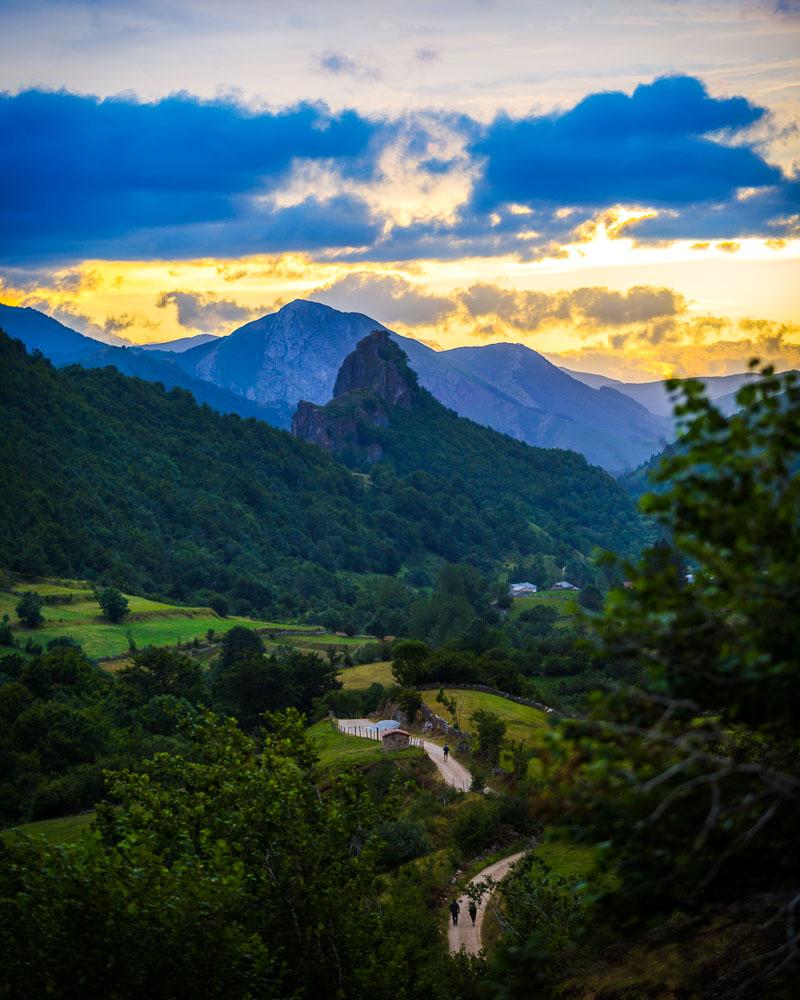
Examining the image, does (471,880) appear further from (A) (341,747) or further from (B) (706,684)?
(B) (706,684)

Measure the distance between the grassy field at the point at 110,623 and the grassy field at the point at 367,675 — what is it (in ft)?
64.4

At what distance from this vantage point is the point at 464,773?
4262 centimetres

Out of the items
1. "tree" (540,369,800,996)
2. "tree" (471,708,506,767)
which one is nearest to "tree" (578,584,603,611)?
"tree" (471,708,506,767)

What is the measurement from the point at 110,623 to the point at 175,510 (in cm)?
6918

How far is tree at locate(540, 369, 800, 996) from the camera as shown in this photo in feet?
24.6

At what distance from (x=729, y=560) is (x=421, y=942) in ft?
56.9

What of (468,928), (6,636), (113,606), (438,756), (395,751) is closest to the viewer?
(468,928)

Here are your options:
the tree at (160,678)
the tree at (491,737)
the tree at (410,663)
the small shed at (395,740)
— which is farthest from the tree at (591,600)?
the tree at (491,737)

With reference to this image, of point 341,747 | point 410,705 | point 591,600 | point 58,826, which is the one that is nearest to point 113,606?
point 410,705

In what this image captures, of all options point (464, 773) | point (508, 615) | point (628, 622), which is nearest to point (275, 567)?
point (508, 615)

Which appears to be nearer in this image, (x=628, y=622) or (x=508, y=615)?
(x=628, y=622)

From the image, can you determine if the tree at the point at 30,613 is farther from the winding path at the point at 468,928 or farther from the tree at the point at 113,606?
the winding path at the point at 468,928

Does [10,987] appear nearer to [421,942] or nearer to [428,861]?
Answer: [421,942]

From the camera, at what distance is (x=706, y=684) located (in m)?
7.95
